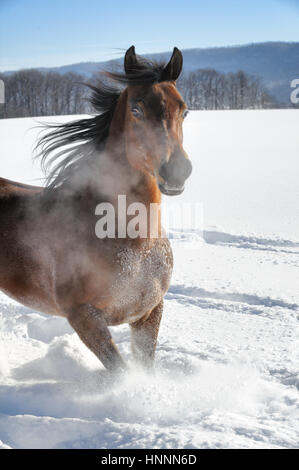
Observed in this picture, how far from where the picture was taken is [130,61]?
2268mm

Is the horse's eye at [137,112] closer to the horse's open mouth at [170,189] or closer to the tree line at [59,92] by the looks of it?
the horse's open mouth at [170,189]

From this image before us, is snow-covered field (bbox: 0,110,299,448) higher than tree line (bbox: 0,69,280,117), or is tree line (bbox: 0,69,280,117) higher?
tree line (bbox: 0,69,280,117)

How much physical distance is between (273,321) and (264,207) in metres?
5.26

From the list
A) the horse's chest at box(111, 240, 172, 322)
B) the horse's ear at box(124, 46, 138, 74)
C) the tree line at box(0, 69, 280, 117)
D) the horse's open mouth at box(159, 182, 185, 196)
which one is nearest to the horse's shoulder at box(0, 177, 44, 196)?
the horse's chest at box(111, 240, 172, 322)

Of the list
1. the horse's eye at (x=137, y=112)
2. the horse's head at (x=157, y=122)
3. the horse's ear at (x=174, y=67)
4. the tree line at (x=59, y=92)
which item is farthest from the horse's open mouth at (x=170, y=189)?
the tree line at (x=59, y=92)

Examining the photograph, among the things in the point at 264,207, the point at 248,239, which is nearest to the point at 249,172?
the point at 264,207

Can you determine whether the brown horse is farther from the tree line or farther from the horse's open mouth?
the tree line

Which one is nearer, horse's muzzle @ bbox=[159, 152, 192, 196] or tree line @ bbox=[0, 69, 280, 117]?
horse's muzzle @ bbox=[159, 152, 192, 196]

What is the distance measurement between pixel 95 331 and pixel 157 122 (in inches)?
42.9

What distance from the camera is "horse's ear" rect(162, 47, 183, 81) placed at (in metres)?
2.21

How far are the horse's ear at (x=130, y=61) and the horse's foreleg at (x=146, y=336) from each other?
129cm

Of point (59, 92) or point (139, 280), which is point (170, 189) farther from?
point (59, 92)

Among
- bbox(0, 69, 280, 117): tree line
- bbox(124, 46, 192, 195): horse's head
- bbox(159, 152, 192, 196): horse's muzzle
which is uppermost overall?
bbox(0, 69, 280, 117): tree line

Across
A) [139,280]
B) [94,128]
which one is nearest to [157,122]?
[94,128]
